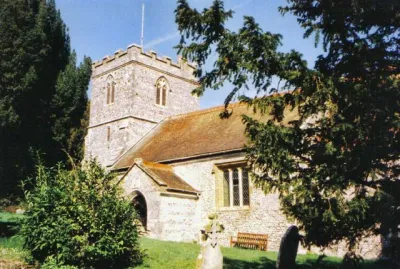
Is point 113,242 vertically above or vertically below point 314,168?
below

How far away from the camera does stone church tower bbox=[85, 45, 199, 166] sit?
85.2 feet

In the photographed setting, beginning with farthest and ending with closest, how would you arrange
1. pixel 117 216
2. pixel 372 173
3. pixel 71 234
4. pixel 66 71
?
pixel 66 71
pixel 117 216
pixel 71 234
pixel 372 173

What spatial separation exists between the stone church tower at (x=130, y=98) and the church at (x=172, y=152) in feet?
0.24

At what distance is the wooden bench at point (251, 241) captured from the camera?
15.7m

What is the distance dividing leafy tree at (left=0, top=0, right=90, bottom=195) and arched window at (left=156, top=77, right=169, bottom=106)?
11830mm

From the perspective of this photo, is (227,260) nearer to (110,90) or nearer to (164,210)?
(164,210)

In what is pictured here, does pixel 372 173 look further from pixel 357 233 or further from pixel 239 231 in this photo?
pixel 239 231

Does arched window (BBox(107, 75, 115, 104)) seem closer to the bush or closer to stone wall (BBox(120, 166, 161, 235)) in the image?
stone wall (BBox(120, 166, 161, 235))

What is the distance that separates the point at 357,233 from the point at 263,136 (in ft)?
8.65

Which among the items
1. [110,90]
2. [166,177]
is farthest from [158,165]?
[110,90]

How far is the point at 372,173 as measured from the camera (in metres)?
6.68

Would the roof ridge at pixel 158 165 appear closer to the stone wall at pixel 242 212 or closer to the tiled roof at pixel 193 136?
the stone wall at pixel 242 212

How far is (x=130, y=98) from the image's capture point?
2617 cm

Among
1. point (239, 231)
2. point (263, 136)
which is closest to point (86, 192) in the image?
point (263, 136)
